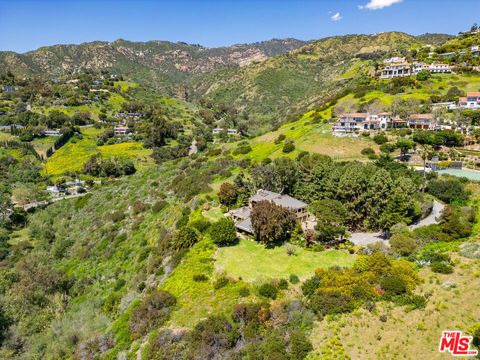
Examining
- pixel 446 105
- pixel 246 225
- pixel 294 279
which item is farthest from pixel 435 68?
pixel 294 279

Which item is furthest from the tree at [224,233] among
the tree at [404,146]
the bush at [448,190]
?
the tree at [404,146]

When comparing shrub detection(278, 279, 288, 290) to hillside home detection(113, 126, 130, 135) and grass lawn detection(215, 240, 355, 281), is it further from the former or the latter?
hillside home detection(113, 126, 130, 135)

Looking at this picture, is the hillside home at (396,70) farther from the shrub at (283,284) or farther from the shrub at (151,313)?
the shrub at (151,313)

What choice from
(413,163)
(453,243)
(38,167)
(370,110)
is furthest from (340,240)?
(38,167)

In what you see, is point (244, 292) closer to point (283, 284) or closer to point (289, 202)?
point (283, 284)

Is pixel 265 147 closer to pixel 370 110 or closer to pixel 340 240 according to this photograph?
pixel 370 110

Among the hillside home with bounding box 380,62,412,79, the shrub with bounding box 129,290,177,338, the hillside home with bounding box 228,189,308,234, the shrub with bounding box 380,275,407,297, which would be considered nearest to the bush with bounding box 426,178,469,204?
the hillside home with bounding box 228,189,308,234
